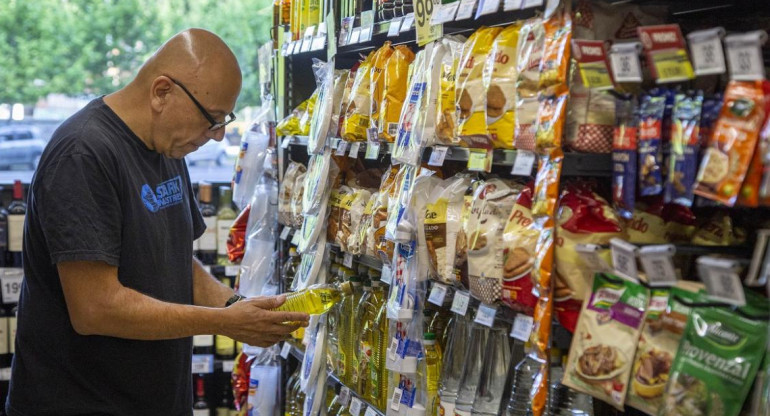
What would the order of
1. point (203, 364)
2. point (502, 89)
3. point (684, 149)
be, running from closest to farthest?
point (684, 149), point (502, 89), point (203, 364)

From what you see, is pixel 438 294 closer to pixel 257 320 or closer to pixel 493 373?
pixel 493 373

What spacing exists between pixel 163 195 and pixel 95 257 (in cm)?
42

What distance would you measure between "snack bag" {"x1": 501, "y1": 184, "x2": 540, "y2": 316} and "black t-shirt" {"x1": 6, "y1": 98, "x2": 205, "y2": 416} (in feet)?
3.20

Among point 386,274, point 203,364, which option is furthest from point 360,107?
point 203,364

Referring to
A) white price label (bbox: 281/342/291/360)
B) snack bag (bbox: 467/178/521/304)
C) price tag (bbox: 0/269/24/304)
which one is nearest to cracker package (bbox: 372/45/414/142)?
snack bag (bbox: 467/178/521/304)

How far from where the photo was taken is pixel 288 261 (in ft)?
12.8

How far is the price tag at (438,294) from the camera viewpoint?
234cm

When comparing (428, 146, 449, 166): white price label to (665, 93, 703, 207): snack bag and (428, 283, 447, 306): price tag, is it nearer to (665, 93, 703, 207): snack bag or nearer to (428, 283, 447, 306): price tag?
(428, 283, 447, 306): price tag

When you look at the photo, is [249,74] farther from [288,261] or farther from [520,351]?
[520,351]

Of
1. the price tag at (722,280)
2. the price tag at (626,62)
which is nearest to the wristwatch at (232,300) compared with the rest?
the price tag at (626,62)

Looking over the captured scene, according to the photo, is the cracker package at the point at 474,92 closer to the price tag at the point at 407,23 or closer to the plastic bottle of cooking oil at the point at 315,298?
the price tag at the point at 407,23

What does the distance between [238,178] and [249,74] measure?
3.34 meters

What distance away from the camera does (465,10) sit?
2213mm

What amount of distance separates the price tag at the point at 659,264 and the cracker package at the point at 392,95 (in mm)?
1191
